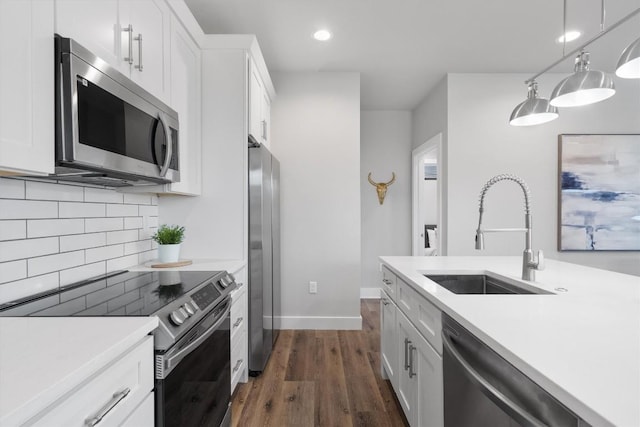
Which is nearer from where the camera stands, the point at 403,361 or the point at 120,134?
the point at 120,134

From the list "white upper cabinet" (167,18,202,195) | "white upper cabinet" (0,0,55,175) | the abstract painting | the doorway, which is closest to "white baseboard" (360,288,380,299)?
the doorway

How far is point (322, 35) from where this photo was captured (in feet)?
8.74

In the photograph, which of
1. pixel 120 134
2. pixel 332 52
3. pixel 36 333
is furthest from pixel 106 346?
pixel 332 52

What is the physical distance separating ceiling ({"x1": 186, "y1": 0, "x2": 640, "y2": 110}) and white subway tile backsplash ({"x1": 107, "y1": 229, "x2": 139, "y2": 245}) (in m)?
1.68

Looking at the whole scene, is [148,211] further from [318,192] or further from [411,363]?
[411,363]

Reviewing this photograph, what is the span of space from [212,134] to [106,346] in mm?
1771

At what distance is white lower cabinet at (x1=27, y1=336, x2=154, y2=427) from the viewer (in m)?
0.65

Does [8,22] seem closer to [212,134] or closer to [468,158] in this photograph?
[212,134]

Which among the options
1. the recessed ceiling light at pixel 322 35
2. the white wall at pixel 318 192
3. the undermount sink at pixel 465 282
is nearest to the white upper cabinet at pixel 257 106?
the white wall at pixel 318 192

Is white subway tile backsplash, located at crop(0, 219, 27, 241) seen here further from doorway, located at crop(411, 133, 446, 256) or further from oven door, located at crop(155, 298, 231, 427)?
doorway, located at crop(411, 133, 446, 256)

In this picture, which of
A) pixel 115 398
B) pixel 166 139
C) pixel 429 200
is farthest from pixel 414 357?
pixel 429 200

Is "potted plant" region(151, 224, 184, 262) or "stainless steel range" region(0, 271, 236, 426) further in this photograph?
"potted plant" region(151, 224, 184, 262)

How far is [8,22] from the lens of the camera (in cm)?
88

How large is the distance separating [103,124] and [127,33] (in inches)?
20.5
